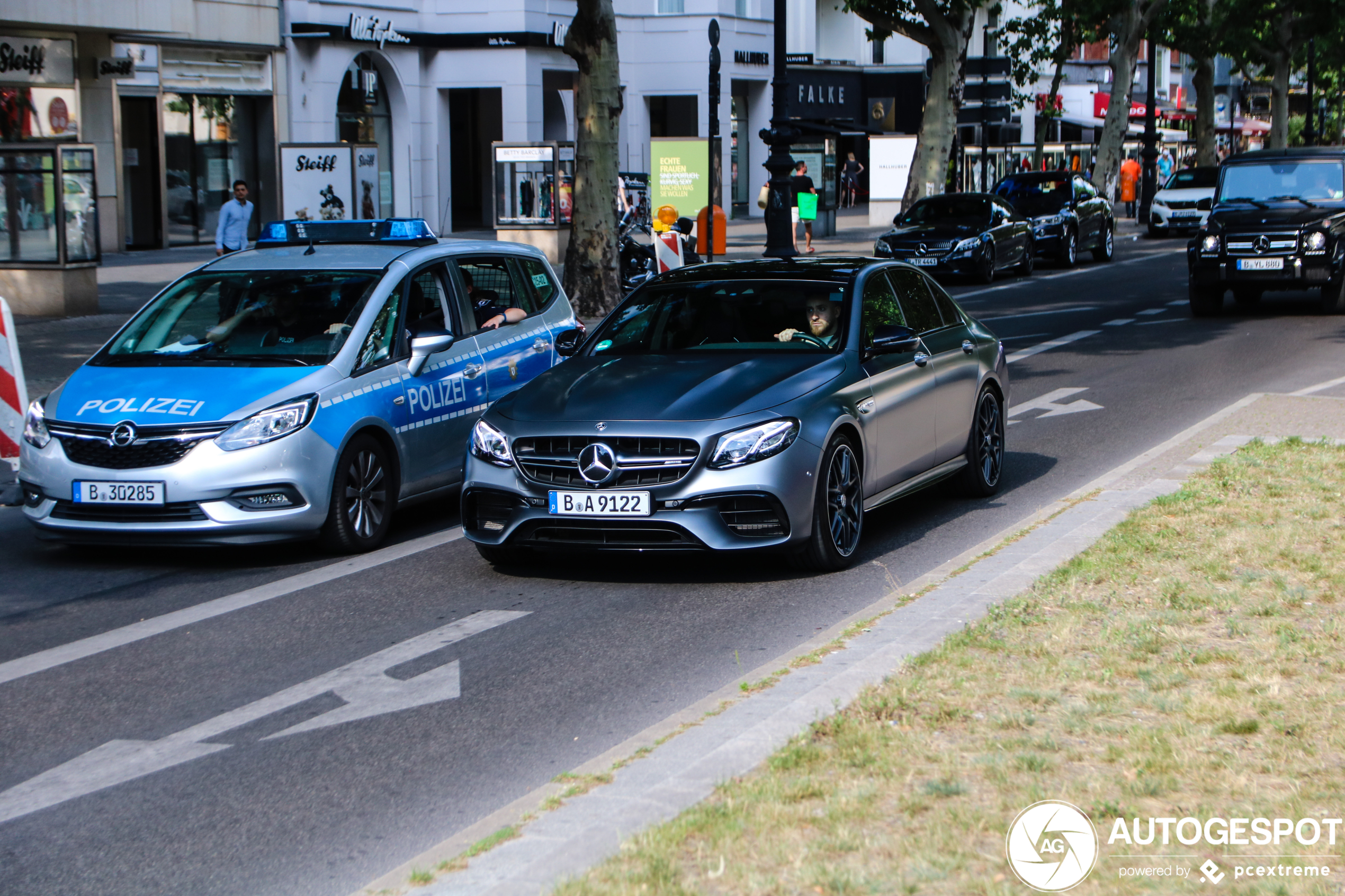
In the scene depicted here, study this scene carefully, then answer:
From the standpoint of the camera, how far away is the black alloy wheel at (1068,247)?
3148 cm

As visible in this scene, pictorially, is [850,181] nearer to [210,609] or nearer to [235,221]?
[235,221]

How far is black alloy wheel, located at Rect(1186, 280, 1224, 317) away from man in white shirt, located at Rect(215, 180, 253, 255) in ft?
41.5

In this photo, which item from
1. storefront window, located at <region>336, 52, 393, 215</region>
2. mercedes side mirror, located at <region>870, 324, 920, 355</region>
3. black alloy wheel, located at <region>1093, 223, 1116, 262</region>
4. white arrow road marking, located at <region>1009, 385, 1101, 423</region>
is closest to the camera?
mercedes side mirror, located at <region>870, 324, 920, 355</region>

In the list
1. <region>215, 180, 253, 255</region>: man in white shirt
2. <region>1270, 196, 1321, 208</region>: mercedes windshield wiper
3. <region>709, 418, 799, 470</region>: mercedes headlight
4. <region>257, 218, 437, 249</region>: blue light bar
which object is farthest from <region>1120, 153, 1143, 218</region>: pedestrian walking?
<region>709, 418, 799, 470</region>: mercedes headlight

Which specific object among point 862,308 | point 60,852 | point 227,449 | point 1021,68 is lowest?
point 60,852

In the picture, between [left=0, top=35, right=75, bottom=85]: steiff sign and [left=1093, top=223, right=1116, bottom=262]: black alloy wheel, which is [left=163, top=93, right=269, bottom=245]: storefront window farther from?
[left=1093, top=223, right=1116, bottom=262]: black alloy wheel

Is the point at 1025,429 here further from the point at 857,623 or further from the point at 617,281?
the point at 617,281

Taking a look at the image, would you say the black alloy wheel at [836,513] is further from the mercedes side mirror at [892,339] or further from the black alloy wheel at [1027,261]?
the black alloy wheel at [1027,261]

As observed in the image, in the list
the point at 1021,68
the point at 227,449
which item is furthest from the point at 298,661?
the point at 1021,68

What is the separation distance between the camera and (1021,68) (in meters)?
45.8

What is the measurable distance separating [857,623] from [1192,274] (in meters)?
16.0

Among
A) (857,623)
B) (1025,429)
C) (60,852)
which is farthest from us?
(1025,429)

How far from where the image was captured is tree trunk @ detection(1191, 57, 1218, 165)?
57812 mm

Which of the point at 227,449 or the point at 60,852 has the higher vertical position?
the point at 227,449
